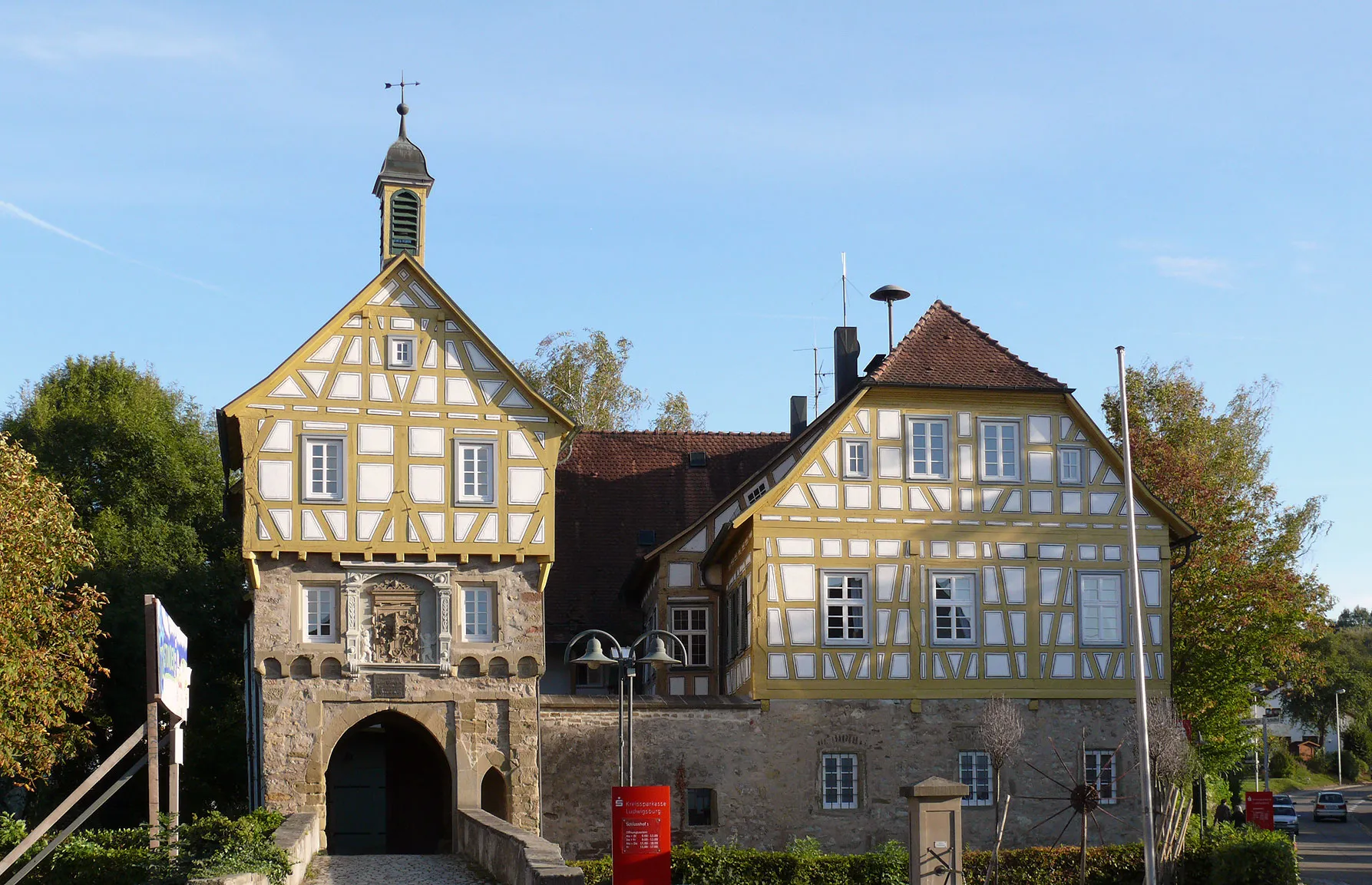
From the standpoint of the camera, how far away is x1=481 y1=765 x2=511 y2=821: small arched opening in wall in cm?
2688

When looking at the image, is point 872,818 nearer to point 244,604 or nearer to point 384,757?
point 384,757

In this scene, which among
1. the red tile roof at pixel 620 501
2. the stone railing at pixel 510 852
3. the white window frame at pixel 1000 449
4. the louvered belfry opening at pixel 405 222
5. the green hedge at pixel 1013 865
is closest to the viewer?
the stone railing at pixel 510 852

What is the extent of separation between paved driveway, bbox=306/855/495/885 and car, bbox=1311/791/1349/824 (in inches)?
1717

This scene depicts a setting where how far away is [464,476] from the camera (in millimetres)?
27656

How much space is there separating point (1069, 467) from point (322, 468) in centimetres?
1304

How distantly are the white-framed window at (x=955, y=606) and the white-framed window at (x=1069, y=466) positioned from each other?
250 centimetres

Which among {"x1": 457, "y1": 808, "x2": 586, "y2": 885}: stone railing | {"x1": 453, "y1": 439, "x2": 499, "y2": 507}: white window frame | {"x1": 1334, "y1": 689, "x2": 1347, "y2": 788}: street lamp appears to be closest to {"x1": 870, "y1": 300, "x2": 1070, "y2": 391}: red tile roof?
{"x1": 453, "y1": 439, "x2": 499, "y2": 507}: white window frame

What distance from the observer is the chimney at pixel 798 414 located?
3606cm

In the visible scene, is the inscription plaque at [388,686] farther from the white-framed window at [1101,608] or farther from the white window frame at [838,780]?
the white-framed window at [1101,608]

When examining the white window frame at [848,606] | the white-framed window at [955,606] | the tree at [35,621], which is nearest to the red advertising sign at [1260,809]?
the white-framed window at [955,606]

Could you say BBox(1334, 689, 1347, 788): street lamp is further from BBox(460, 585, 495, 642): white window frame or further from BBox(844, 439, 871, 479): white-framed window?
BBox(460, 585, 495, 642): white window frame

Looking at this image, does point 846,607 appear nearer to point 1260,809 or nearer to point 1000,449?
point 1000,449

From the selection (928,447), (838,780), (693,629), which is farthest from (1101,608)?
(693,629)

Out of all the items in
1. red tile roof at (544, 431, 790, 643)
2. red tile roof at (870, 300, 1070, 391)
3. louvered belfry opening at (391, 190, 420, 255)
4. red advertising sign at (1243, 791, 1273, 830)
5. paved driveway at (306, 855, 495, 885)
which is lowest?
red advertising sign at (1243, 791, 1273, 830)
